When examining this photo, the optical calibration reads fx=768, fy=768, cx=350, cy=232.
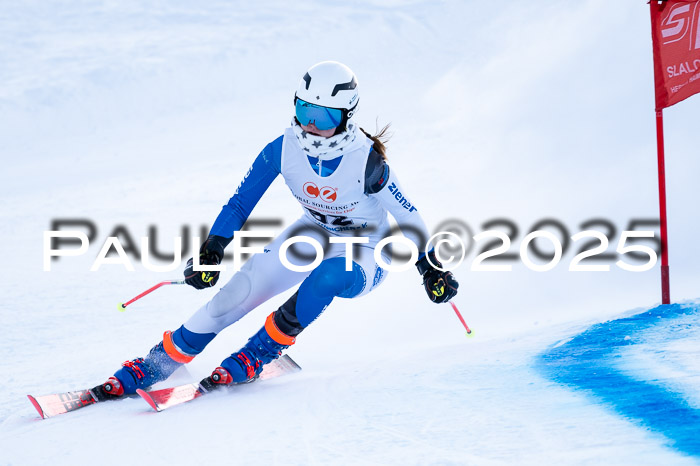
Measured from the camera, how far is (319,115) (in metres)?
3.30

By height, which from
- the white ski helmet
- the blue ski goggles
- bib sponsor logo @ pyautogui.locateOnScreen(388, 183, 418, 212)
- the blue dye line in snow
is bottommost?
the blue dye line in snow

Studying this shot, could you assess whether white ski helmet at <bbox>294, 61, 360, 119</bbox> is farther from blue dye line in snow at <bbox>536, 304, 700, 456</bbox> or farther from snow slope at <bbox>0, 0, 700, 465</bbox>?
blue dye line in snow at <bbox>536, 304, 700, 456</bbox>

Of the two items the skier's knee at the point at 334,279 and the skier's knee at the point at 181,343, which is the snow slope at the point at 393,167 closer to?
the skier's knee at the point at 181,343

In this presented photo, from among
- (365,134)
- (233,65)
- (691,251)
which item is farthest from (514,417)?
(233,65)

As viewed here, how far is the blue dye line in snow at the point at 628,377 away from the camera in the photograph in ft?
8.54

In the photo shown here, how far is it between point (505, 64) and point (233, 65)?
4952 mm

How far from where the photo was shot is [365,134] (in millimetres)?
3637

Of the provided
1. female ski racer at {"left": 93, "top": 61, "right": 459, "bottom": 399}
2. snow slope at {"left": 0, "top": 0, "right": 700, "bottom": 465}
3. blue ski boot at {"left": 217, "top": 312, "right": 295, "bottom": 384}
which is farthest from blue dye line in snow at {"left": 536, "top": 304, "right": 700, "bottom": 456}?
blue ski boot at {"left": 217, "top": 312, "right": 295, "bottom": 384}

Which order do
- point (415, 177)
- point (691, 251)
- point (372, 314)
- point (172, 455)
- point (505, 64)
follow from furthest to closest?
point (505, 64)
point (415, 177)
point (691, 251)
point (372, 314)
point (172, 455)

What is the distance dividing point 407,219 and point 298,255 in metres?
0.58

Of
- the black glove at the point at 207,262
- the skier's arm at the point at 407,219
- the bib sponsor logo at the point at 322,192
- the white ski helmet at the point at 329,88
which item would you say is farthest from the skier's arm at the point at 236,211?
the skier's arm at the point at 407,219

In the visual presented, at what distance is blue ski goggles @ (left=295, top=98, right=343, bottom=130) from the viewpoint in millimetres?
3301

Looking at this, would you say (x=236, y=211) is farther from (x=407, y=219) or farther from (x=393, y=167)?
(x=393, y=167)

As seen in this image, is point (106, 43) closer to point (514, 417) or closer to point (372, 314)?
point (372, 314)
